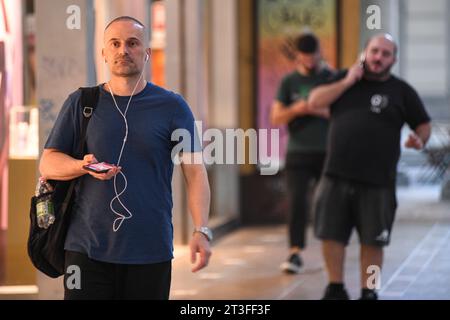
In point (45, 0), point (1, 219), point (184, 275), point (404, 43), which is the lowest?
point (184, 275)

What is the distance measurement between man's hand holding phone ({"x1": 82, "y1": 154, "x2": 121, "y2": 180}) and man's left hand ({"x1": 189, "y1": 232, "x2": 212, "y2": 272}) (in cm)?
45

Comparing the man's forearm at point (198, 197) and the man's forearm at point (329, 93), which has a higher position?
the man's forearm at point (329, 93)

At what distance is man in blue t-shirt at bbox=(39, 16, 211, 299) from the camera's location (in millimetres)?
4387

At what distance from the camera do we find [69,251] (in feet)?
14.7

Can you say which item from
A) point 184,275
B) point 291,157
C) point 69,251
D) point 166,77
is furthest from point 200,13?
point 69,251

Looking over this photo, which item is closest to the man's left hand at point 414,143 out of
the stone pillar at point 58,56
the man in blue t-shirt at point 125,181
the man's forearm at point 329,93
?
the man's forearm at point 329,93

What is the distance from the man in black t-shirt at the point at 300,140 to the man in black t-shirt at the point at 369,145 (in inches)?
81.1

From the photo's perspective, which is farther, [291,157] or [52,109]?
[291,157]

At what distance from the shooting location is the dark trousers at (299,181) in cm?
932

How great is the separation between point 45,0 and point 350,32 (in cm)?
622

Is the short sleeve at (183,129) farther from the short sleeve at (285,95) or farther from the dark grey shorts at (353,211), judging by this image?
the short sleeve at (285,95)

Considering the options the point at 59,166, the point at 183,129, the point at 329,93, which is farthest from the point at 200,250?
the point at 329,93

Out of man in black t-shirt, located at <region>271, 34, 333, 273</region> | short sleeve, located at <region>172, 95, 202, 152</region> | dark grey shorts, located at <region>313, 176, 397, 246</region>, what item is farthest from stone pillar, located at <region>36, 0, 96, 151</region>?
short sleeve, located at <region>172, 95, 202, 152</region>
